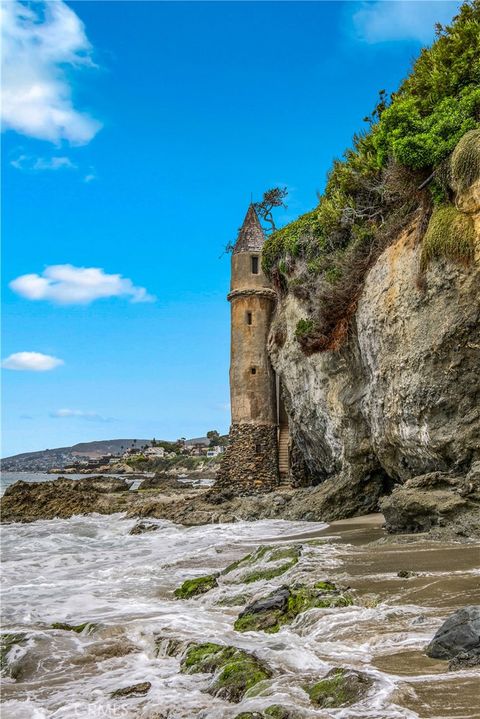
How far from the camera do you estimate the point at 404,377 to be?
12633 mm

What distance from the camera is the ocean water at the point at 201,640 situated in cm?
423

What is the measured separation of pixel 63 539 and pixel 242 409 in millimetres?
10451

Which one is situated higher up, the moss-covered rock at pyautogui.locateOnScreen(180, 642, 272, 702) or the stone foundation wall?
the stone foundation wall

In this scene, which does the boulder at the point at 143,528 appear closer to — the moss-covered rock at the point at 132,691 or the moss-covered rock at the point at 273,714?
the moss-covered rock at the point at 132,691

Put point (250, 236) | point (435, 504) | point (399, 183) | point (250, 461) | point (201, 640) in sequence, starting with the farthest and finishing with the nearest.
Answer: point (250, 236)
point (250, 461)
point (399, 183)
point (435, 504)
point (201, 640)

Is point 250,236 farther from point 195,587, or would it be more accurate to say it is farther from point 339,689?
point 339,689

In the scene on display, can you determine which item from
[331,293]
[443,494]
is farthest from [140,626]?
[331,293]

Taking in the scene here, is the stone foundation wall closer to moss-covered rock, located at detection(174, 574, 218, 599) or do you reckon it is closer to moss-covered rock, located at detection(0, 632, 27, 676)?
moss-covered rock, located at detection(174, 574, 218, 599)

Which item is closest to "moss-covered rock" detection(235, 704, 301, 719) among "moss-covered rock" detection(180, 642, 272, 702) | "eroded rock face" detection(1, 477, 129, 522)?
"moss-covered rock" detection(180, 642, 272, 702)

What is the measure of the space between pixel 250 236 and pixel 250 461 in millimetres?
9941

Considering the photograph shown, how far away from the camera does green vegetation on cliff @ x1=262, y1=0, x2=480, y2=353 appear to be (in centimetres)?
1183

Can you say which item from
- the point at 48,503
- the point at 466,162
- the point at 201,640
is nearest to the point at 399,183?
the point at 466,162

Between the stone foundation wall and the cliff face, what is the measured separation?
6501 mm

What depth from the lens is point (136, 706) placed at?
15.2 feet
